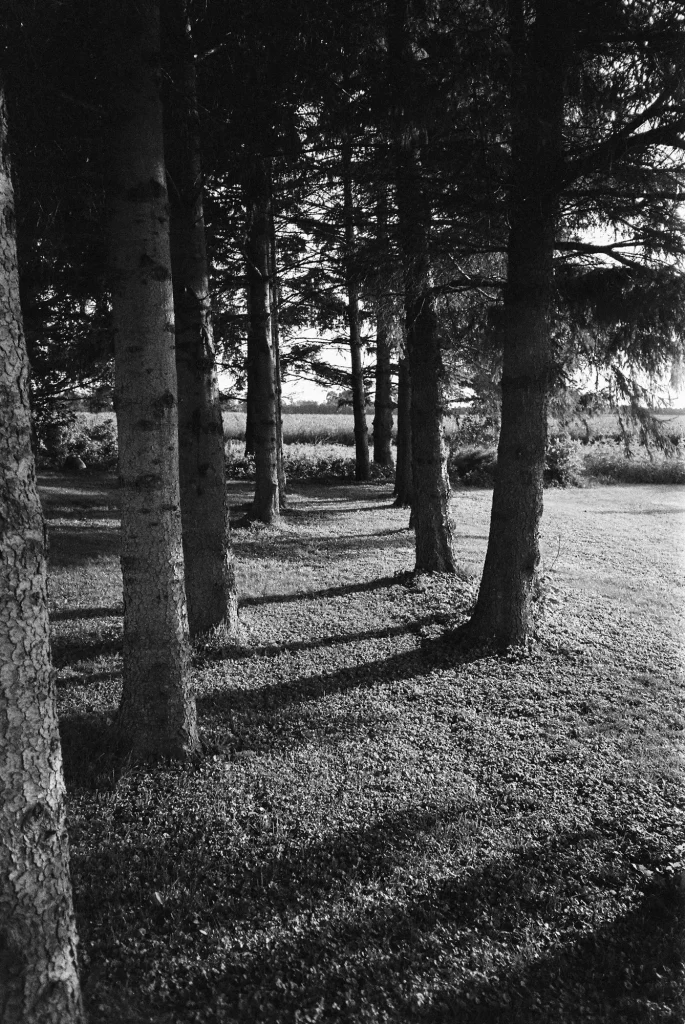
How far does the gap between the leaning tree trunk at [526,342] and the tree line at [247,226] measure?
0.02 meters

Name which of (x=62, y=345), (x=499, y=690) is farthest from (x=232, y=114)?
(x=499, y=690)

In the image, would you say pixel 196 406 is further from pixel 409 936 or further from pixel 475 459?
pixel 475 459

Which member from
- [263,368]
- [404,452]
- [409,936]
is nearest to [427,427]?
[263,368]

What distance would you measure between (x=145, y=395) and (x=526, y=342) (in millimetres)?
3969

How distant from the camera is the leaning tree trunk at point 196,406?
6.61 metres

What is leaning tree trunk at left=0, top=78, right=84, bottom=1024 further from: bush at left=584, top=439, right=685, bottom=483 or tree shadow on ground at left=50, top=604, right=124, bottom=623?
bush at left=584, top=439, right=685, bottom=483

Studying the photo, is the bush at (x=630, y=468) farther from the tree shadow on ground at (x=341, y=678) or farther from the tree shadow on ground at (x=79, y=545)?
the tree shadow on ground at (x=341, y=678)

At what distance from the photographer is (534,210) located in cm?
680

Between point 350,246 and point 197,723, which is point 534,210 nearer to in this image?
point 350,246

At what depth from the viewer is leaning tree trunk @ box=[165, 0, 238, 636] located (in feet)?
21.7

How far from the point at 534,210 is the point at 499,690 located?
178 inches

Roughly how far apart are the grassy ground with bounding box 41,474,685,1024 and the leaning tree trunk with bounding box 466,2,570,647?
26.4 inches

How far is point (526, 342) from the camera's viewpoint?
273 inches

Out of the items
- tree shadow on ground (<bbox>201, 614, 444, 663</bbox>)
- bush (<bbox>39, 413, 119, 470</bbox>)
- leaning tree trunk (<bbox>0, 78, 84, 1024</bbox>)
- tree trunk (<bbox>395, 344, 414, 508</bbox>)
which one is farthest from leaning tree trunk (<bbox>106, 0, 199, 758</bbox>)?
bush (<bbox>39, 413, 119, 470</bbox>)
